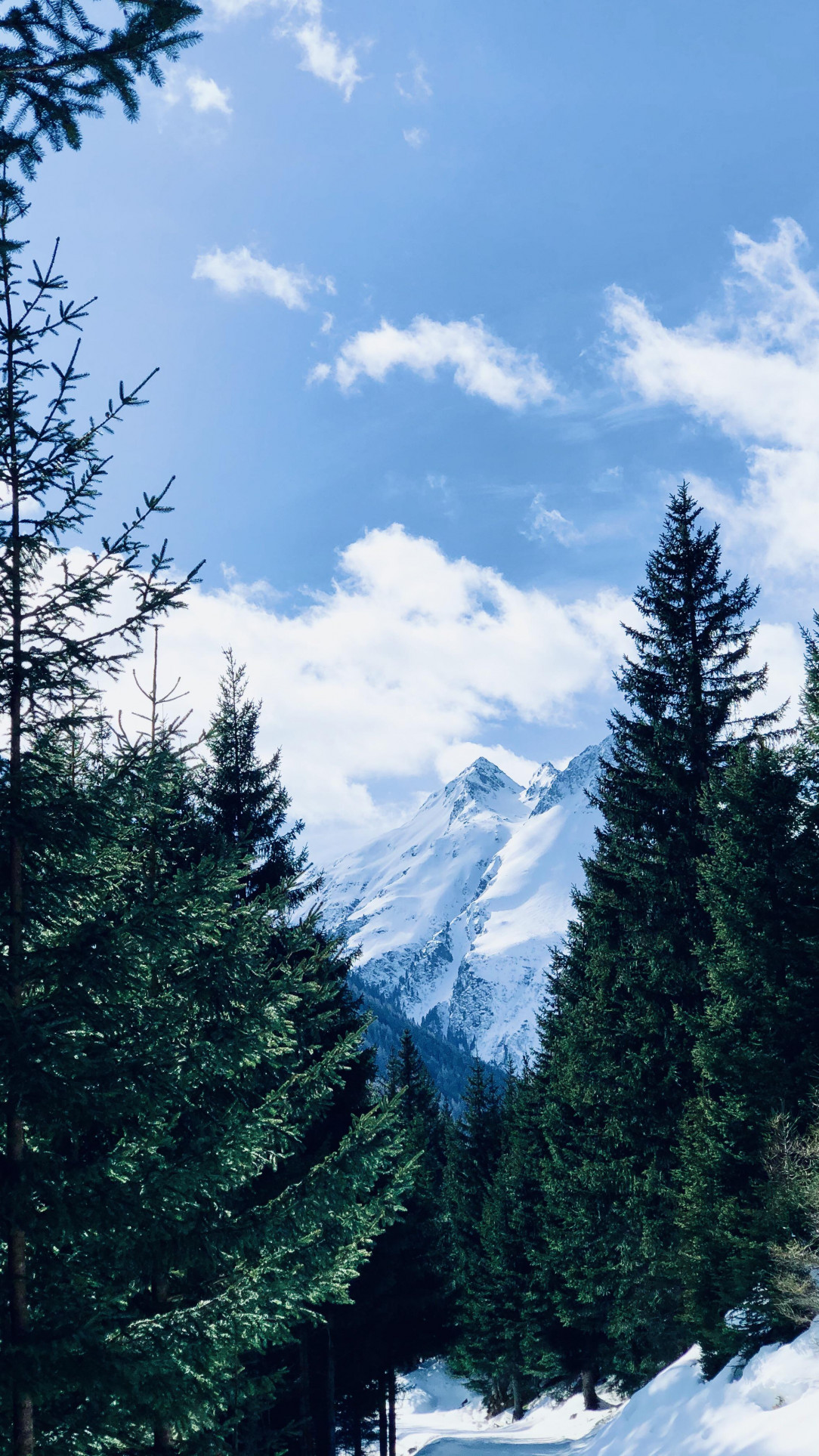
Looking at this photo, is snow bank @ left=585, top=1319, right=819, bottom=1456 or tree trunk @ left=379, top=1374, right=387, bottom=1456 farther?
tree trunk @ left=379, top=1374, right=387, bottom=1456

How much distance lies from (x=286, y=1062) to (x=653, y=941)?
32.9 feet

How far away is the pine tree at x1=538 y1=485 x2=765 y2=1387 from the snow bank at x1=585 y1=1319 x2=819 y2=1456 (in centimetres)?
227

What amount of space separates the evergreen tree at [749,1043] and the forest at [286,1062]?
0.19 ft

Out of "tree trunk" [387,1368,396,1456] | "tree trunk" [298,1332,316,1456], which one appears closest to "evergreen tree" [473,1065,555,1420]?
"tree trunk" [387,1368,396,1456]

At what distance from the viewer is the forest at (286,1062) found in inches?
212

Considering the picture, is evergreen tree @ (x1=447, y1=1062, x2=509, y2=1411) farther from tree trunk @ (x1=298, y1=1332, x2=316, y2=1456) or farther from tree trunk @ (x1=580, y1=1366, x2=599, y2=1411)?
tree trunk @ (x1=298, y1=1332, x2=316, y2=1456)

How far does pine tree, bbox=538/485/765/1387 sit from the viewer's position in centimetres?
1803

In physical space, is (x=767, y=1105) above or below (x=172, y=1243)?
below

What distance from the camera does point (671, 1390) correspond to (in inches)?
614

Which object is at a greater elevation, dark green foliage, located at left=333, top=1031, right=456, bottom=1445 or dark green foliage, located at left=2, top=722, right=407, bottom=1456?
dark green foliage, located at left=2, top=722, right=407, bottom=1456

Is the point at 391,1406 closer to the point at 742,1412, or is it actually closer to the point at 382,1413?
the point at 382,1413

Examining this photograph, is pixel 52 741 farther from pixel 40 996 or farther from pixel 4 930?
pixel 40 996

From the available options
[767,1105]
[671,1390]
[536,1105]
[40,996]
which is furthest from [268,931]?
[536,1105]

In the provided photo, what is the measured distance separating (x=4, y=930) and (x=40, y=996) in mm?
511
